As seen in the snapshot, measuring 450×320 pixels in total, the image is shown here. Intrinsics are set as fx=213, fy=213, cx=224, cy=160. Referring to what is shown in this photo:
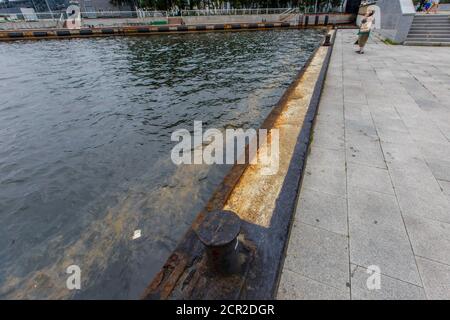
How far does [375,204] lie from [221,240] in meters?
2.71

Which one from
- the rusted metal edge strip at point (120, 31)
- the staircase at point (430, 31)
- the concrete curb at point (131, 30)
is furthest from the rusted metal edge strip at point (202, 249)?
the concrete curb at point (131, 30)

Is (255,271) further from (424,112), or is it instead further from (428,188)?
(424,112)

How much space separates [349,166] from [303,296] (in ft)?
9.04

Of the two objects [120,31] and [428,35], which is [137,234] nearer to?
[428,35]

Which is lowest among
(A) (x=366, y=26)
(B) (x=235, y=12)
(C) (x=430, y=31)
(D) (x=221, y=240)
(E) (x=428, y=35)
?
(D) (x=221, y=240)

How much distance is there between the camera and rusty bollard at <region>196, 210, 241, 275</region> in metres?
2.01

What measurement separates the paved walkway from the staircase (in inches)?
501

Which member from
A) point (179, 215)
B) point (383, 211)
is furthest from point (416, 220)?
point (179, 215)

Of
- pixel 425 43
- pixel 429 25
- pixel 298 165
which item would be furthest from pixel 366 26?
pixel 298 165

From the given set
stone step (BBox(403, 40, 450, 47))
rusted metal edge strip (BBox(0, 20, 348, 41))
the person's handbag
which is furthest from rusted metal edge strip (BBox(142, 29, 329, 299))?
rusted metal edge strip (BBox(0, 20, 348, 41))

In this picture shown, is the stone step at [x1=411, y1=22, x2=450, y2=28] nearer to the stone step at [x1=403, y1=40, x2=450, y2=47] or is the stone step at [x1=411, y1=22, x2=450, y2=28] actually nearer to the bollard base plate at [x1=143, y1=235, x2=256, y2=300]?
the stone step at [x1=403, y1=40, x2=450, y2=47]

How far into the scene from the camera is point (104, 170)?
593 centimetres
